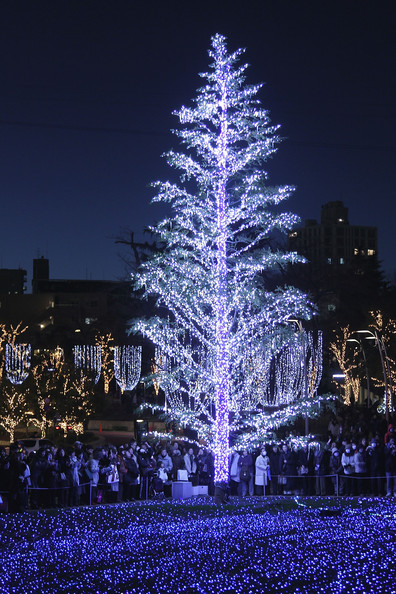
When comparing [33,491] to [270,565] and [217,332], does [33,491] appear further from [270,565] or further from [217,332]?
[270,565]

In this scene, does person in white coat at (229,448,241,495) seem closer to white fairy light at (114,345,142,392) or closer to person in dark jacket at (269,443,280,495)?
person in dark jacket at (269,443,280,495)

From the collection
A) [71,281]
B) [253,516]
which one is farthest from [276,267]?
[71,281]

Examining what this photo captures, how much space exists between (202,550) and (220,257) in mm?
14271

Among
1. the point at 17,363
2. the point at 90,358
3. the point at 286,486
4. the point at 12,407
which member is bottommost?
the point at 286,486

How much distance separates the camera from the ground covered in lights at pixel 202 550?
13773 millimetres

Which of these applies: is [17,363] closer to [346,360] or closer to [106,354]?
[106,354]

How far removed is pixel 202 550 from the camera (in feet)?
56.6

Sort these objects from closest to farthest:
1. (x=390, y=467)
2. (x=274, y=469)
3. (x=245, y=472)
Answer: (x=390, y=467)
(x=245, y=472)
(x=274, y=469)

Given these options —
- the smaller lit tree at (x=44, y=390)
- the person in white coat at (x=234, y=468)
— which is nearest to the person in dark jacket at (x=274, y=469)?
the person in white coat at (x=234, y=468)

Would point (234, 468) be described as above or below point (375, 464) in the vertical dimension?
below

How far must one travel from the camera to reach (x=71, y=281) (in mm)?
149250

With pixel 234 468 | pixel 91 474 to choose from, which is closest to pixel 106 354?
pixel 234 468

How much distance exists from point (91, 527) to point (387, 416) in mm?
22286

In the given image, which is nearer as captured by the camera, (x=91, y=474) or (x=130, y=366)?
(x=91, y=474)
